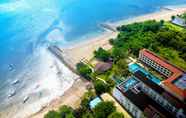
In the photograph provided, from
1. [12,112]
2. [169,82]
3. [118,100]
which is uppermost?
[169,82]

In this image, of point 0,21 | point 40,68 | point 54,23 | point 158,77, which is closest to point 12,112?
point 40,68

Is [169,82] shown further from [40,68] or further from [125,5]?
[125,5]

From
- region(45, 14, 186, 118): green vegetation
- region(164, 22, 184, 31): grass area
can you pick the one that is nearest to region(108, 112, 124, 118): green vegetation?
region(45, 14, 186, 118): green vegetation

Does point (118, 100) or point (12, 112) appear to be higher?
point (118, 100)

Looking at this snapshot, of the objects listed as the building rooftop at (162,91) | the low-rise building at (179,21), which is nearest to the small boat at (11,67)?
the building rooftop at (162,91)

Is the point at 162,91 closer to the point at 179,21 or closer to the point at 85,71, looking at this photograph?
the point at 85,71

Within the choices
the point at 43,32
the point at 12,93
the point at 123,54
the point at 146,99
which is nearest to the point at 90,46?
the point at 123,54

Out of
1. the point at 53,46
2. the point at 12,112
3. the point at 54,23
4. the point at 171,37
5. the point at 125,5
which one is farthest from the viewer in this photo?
the point at 125,5
